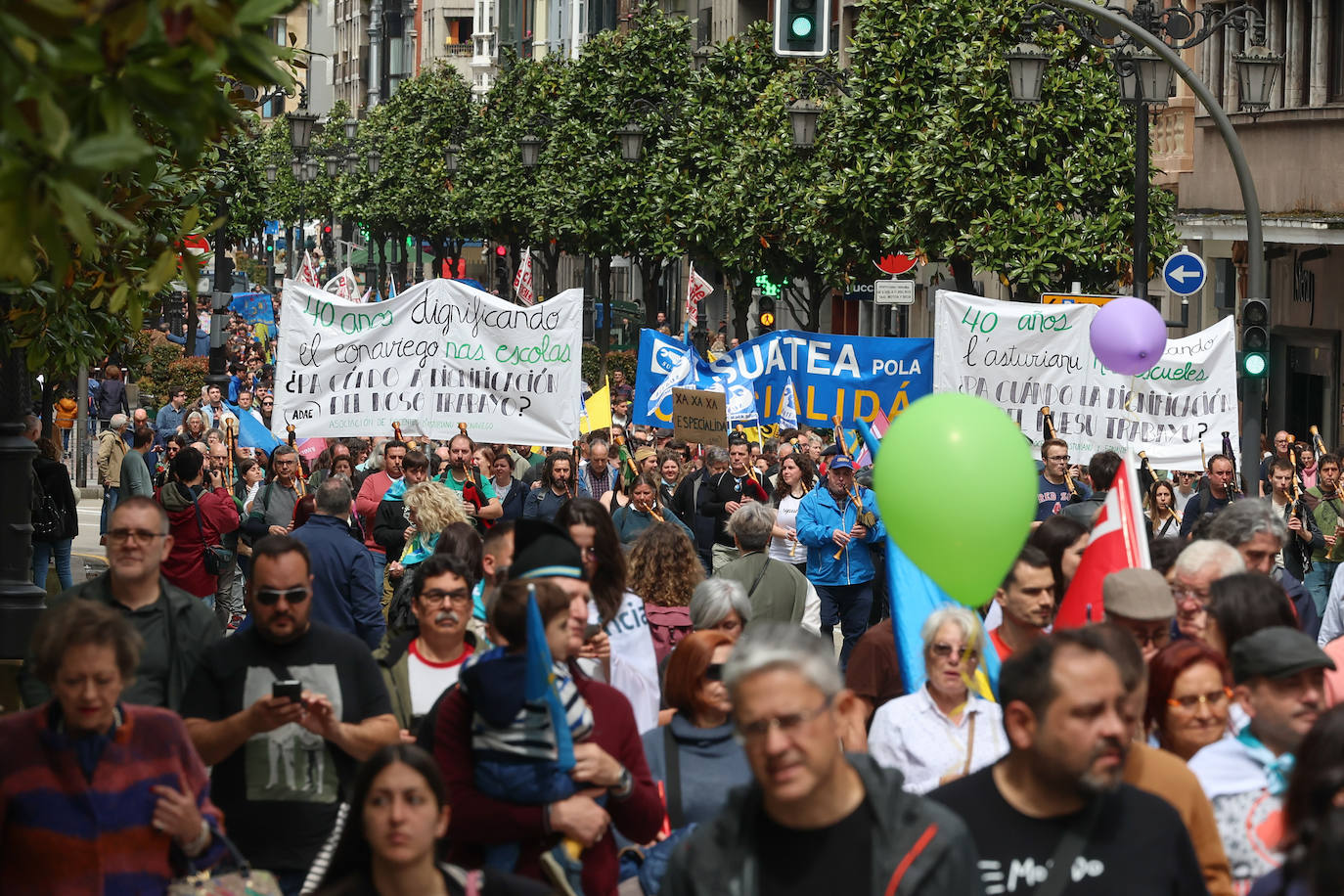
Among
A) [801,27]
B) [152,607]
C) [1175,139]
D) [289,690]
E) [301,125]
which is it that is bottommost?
[289,690]

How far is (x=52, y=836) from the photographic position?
186 inches

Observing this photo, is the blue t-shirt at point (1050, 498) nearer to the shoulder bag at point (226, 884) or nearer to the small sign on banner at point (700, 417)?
the small sign on banner at point (700, 417)

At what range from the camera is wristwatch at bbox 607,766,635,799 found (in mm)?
5086

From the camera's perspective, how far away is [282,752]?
18.6 feet

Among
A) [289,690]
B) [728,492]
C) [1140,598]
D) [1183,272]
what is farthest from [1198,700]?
[1183,272]

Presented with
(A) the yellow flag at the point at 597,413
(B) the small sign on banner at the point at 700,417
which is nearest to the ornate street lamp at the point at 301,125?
(A) the yellow flag at the point at 597,413

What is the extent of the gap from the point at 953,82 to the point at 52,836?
21.0 m

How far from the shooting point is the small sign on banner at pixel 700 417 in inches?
640

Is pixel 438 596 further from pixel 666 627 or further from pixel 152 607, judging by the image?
pixel 666 627

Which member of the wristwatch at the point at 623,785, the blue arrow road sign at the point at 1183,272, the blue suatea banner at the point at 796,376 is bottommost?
the wristwatch at the point at 623,785

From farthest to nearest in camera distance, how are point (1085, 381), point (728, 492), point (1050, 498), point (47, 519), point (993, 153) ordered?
1. point (993, 153)
2. point (1085, 381)
3. point (47, 519)
4. point (728, 492)
5. point (1050, 498)

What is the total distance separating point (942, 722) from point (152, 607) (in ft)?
7.52

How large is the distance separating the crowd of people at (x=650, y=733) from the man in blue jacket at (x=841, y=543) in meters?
3.59

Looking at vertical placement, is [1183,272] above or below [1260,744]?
above
